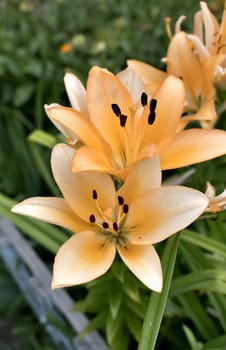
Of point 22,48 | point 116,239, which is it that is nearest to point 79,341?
point 116,239

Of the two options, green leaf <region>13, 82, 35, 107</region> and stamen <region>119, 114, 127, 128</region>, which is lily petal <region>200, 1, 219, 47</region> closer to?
stamen <region>119, 114, 127, 128</region>

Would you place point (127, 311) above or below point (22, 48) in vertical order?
below

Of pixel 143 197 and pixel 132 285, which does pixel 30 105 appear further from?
pixel 143 197

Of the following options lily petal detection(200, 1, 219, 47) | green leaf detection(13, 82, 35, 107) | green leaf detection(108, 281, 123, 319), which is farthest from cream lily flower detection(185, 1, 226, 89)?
green leaf detection(13, 82, 35, 107)

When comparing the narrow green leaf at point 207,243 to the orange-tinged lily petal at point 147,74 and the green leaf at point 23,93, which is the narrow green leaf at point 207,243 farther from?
the green leaf at point 23,93

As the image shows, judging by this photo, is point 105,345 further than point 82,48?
No

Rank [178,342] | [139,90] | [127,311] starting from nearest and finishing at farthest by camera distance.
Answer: [139,90] < [127,311] < [178,342]

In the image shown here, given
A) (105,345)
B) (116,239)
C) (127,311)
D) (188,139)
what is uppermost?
(188,139)

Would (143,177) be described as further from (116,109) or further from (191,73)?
(191,73)
